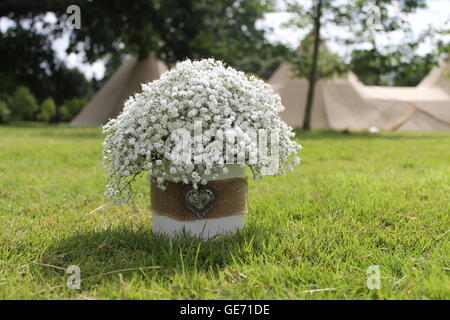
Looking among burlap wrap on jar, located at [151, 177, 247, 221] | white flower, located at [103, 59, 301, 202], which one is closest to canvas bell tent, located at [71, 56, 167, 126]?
white flower, located at [103, 59, 301, 202]

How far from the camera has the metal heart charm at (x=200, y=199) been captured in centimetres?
224

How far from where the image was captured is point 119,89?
18.9 metres

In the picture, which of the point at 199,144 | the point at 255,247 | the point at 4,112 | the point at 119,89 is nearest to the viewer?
the point at 199,144

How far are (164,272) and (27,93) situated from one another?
1078 inches

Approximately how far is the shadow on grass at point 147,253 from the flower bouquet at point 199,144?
103 millimetres

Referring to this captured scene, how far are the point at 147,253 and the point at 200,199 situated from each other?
389 mm

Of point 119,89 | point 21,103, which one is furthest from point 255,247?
point 21,103

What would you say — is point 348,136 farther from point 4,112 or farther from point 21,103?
point 4,112

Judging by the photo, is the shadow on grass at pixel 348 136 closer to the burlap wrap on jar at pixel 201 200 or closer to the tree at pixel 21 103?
the burlap wrap on jar at pixel 201 200

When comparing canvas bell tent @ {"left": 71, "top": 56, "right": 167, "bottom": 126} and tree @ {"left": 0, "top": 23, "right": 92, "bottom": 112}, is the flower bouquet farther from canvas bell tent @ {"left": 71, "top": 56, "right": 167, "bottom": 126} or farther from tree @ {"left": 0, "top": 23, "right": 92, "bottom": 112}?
tree @ {"left": 0, "top": 23, "right": 92, "bottom": 112}

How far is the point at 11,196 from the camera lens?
3.72 metres

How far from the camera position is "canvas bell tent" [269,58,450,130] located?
1791 centimetres

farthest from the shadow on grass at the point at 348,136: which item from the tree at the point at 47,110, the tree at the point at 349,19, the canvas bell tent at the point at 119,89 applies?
the tree at the point at 47,110

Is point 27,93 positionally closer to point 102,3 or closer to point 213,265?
point 102,3
